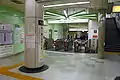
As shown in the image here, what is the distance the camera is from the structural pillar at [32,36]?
14.8 feet

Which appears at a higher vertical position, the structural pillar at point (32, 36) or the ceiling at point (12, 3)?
the ceiling at point (12, 3)

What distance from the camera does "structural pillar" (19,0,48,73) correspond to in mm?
4523

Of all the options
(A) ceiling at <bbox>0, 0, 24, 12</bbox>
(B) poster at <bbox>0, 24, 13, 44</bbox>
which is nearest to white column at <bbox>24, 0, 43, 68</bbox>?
(A) ceiling at <bbox>0, 0, 24, 12</bbox>

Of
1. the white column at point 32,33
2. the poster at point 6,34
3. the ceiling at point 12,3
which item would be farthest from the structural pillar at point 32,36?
the poster at point 6,34

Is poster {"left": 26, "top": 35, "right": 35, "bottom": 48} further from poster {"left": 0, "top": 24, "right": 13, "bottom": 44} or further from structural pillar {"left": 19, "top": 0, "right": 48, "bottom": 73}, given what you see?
poster {"left": 0, "top": 24, "right": 13, "bottom": 44}

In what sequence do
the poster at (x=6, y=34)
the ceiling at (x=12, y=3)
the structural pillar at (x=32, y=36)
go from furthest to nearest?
the poster at (x=6, y=34) → the ceiling at (x=12, y=3) → the structural pillar at (x=32, y=36)

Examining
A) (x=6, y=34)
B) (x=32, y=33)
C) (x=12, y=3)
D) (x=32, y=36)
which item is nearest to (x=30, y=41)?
(x=32, y=36)

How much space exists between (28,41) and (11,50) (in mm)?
3382

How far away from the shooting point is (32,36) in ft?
14.9

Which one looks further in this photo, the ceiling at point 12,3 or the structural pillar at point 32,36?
the ceiling at point 12,3

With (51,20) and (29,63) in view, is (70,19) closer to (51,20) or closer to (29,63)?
(51,20)

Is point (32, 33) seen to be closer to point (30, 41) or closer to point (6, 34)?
point (30, 41)

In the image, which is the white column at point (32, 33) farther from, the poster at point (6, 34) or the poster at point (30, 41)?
the poster at point (6, 34)

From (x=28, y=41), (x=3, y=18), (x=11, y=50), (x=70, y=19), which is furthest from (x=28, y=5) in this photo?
(x=70, y=19)
